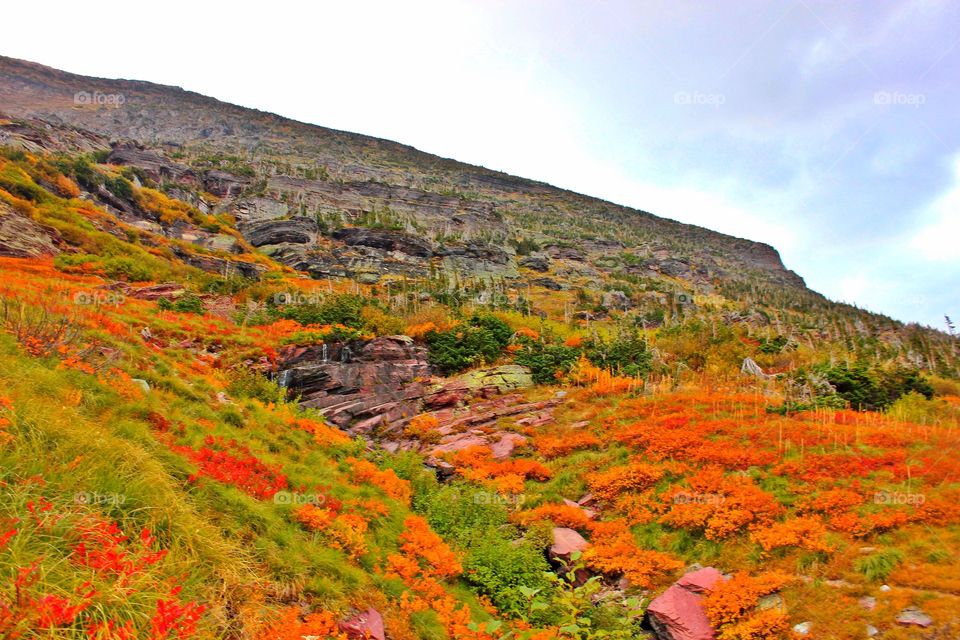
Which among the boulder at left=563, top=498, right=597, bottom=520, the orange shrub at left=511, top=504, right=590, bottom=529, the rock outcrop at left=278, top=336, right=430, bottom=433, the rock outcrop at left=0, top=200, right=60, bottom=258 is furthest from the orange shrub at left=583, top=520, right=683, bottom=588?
the rock outcrop at left=0, top=200, right=60, bottom=258

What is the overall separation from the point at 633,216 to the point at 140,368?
127068 mm

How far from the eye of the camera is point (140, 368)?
990cm

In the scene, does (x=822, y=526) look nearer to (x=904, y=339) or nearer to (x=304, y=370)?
(x=304, y=370)

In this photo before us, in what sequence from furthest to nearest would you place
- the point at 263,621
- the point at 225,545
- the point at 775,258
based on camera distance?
the point at 775,258 < the point at 225,545 < the point at 263,621

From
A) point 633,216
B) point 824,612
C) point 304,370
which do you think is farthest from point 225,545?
point 633,216

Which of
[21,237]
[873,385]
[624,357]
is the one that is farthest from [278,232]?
[873,385]

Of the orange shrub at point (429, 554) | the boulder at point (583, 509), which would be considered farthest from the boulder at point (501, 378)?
the orange shrub at point (429, 554)

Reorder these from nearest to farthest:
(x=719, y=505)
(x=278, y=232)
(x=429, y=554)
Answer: (x=429, y=554)
(x=719, y=505)
(x=278, y=232)
